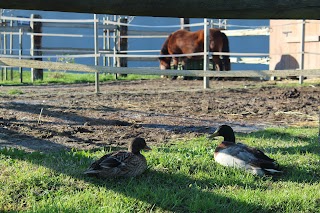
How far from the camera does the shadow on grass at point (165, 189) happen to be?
346 cm

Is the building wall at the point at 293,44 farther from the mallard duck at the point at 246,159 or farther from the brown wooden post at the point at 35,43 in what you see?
the mallard duck at the point at 246,159

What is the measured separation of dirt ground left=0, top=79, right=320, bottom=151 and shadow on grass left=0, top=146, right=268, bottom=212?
42.1 inches

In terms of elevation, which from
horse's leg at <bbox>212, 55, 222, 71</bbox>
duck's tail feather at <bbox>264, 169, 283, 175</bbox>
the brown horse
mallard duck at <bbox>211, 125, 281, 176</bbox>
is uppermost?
the brown horse

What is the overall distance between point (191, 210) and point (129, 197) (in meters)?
0.43

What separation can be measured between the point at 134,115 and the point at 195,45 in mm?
9804

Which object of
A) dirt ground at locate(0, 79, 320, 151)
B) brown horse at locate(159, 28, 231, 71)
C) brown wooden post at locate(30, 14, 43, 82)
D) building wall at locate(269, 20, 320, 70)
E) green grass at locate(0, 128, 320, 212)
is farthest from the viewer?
brown horse at locate(159, 28, 231, 71)

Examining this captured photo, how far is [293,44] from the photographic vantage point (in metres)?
15.8

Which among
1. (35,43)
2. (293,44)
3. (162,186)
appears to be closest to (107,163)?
(162,186)

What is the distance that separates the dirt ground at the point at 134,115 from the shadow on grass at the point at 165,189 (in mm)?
1070

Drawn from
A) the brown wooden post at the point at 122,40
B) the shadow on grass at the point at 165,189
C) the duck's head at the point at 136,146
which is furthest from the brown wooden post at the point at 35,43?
the duck's head at the point at 136,146

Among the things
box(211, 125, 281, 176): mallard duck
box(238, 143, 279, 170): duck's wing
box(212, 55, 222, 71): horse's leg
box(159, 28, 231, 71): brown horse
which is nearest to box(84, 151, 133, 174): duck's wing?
box(211, 125, 281, 176): mallard duck

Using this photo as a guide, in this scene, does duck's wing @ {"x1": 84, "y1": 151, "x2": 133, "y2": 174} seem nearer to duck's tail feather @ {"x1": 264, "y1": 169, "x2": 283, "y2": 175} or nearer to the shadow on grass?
the shadow on grass

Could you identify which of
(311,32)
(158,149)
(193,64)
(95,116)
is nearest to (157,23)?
(193,64)

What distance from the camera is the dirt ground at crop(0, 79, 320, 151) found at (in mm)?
6062
